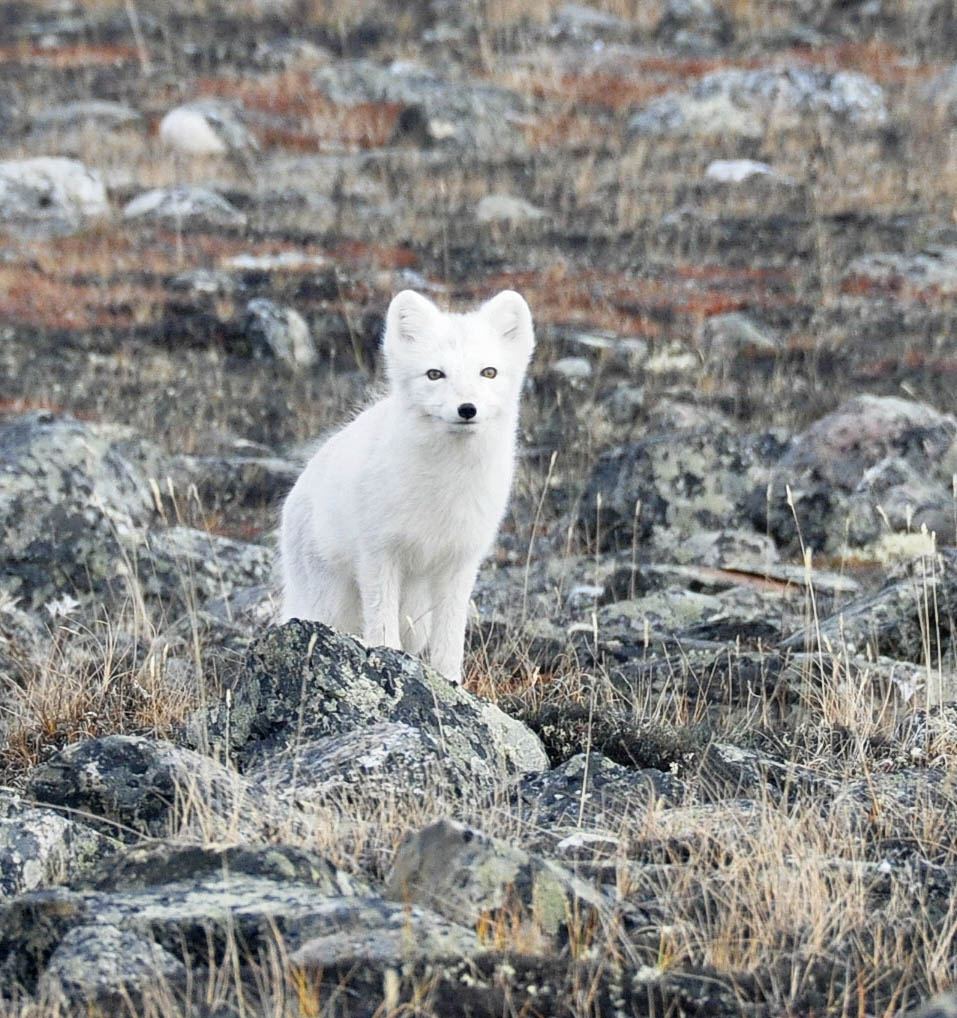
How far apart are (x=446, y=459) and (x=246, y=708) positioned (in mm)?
1496

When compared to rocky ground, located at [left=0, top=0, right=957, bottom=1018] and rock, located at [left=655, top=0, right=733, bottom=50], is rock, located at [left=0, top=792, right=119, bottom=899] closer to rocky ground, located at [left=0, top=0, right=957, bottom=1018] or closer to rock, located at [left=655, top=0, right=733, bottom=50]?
rocky ground, located at [left=0, top=0, right=957, bottom=1018]

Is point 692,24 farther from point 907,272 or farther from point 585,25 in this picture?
point 907,272

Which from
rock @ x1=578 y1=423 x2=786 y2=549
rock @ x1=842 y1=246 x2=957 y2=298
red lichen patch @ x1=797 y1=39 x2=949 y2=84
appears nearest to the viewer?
rock @ x1=578 y1=423 x2=786 y2=549

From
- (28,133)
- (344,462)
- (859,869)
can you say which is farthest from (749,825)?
(28,133)

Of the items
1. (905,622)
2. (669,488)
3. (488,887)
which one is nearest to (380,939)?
(488,887)

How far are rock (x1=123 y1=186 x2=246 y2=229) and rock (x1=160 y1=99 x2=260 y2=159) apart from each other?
2747 mm

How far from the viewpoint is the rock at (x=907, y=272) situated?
20891mm

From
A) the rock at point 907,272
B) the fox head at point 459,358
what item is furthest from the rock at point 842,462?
the rock at point 907,272

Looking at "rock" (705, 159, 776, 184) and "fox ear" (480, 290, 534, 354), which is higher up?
"fox ear" (480, 290, 534, 354)

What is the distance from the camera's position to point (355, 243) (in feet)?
74.5

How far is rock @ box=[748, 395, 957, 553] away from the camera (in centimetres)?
1075

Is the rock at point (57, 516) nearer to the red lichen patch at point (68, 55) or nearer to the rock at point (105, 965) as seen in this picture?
the rock at point (105, 965)

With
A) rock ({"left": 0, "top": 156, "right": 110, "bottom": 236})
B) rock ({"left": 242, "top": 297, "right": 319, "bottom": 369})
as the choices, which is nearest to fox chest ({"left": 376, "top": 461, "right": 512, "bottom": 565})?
rock ({"left": 242, "top": 297, "right": 319, "bottom": 369})

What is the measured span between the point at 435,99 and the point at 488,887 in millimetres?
26695
